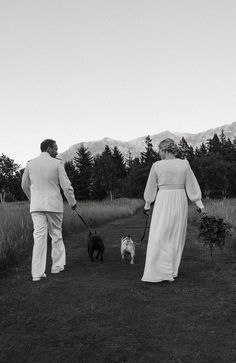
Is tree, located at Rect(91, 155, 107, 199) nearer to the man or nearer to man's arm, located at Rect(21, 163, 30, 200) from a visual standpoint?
man's arm, located at Rect(21, 163, 30, 200)

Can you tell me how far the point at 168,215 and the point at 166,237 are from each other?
1.20ft

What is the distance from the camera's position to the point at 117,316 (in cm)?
491

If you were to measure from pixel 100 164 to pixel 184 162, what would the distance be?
265ft

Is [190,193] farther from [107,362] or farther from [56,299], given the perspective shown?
[107,362]

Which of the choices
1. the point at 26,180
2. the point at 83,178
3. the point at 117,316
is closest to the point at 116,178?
the point at 83,178

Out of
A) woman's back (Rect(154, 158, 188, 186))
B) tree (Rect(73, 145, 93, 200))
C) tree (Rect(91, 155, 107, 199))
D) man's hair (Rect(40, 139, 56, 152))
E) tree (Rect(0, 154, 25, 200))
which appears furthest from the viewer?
tree (Rect(0, 154, 25, 200))

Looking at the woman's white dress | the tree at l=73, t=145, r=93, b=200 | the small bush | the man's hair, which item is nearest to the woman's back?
the woman's white dress

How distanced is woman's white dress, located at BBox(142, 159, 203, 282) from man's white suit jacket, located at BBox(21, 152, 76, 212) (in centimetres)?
164

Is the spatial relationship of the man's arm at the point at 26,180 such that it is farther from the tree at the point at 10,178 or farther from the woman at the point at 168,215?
the tree at the point at 10,178

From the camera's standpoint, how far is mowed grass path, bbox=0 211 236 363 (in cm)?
375

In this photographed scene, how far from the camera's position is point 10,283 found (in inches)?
274

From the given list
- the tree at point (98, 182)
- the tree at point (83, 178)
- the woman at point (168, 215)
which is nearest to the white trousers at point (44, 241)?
the woman at point (168, 215)

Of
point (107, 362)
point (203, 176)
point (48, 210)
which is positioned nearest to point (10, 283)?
point (48, 210)

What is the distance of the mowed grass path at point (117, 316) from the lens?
3.75 metres
